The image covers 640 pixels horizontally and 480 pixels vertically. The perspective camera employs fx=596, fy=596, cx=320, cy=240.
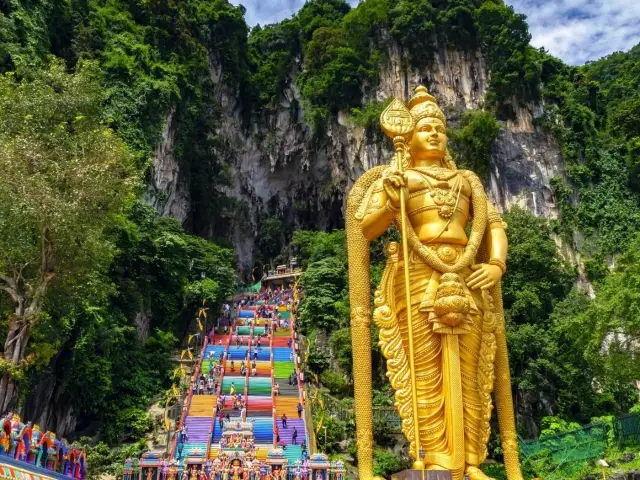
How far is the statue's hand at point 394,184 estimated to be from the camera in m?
5.04

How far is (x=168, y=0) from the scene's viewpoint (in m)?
21.8

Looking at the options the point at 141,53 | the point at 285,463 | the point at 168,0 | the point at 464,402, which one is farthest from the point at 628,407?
the point at 168,0

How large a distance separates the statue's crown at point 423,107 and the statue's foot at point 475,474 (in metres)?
3.08

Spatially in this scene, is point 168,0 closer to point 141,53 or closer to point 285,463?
point 141,53

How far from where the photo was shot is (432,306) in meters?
4.89

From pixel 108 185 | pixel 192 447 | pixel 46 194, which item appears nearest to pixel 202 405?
pixel 192 447

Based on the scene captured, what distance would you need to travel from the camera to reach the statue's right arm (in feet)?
17.0

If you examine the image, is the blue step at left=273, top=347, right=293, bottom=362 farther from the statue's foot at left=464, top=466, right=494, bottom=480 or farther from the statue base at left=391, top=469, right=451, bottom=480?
the statue base at left=391, top=469, right=451, bottom=480

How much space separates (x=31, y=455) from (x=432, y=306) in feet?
15.3

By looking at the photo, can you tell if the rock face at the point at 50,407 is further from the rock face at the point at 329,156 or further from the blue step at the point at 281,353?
the rock face at the point at 329,156

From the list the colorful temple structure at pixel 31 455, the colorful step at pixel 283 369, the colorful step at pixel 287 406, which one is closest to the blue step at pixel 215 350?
the colorful step at pixel 283 369

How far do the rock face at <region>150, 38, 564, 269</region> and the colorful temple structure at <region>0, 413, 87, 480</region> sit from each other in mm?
12655

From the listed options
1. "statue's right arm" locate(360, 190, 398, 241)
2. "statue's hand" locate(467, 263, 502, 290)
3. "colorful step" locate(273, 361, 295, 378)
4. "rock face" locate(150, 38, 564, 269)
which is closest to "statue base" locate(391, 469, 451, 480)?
"statue's hand" locate(467, 263, 502, 290)

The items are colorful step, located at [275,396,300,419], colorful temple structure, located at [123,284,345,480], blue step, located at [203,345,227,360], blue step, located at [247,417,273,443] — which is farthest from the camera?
blue step, located at [203,345,227,360]
